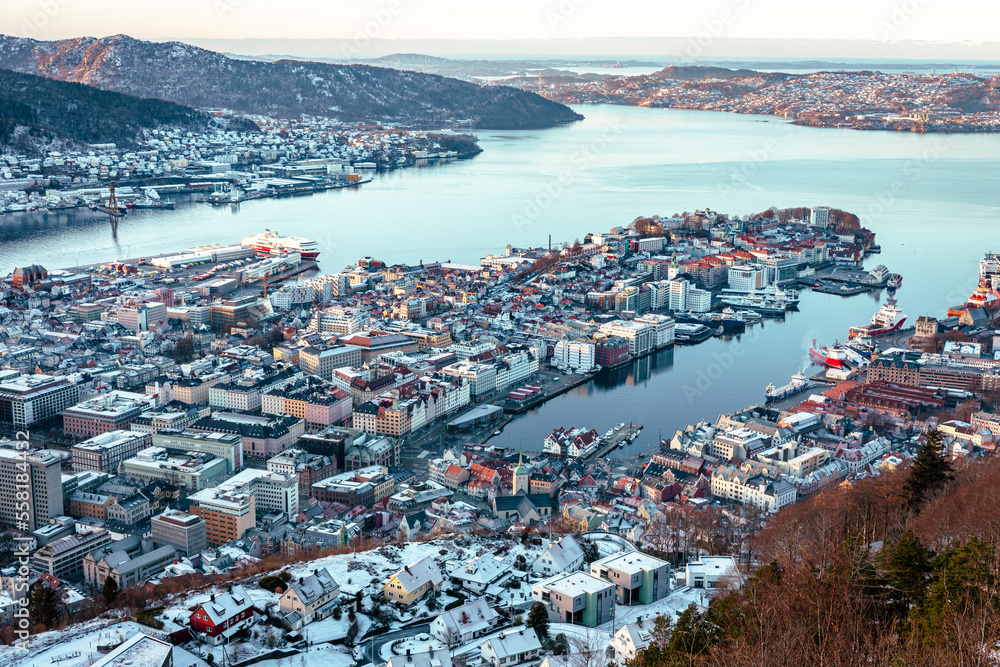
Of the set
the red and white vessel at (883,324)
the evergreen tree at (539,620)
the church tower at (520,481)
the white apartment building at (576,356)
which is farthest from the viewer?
the red and white vessel at (883,324)

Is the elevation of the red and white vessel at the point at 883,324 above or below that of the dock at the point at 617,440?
above

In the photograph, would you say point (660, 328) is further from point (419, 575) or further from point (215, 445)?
point (419, 575)

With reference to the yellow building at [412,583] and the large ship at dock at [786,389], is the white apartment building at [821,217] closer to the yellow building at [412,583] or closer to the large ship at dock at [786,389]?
the large ship at dock at [786,389]

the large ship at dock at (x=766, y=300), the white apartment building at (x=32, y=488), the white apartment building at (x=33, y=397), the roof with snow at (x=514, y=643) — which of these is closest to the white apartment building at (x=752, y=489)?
the roof with snow at (x=514, y=643)

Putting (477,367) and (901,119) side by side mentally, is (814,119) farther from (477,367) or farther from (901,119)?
(477,367)

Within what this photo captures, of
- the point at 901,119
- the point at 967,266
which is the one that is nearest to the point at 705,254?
the point at 967,266
